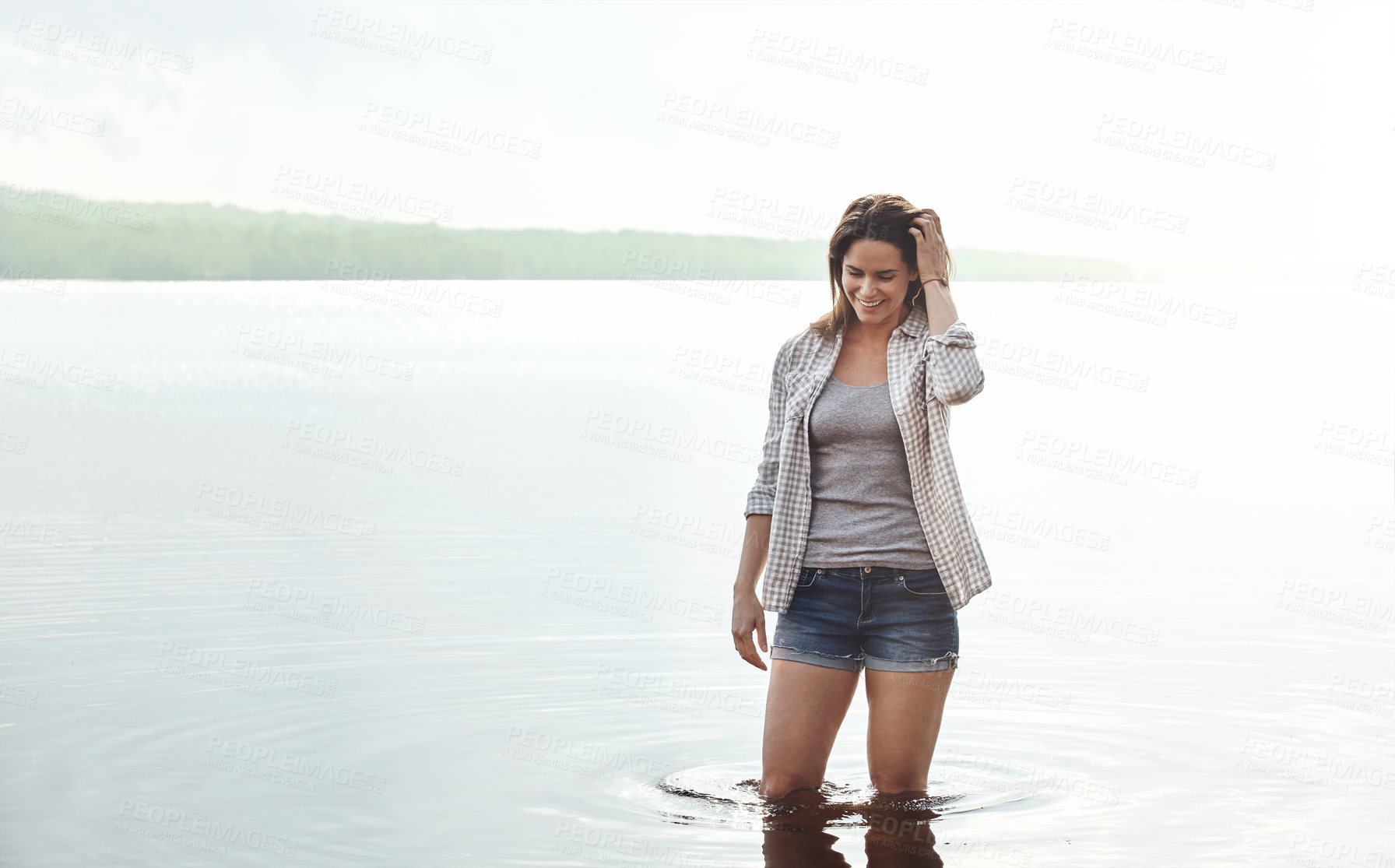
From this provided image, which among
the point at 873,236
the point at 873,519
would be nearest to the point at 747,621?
the point at 873,519

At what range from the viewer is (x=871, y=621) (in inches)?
168

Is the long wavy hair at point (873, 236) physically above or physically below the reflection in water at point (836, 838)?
above

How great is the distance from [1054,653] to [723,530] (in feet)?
13.9

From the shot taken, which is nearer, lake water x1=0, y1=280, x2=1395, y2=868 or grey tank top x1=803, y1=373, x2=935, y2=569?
grey tank top x1=803, y1=373, x2=935, y2=569

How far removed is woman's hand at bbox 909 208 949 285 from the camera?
13.9ft

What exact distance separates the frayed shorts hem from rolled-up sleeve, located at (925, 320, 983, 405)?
676 mm

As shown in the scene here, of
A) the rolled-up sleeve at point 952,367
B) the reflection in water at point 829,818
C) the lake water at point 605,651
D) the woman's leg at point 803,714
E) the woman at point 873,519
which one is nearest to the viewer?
the rolled-up sleeve at point 952,367

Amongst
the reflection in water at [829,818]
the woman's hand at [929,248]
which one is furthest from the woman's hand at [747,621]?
the woman's hand at [929,248]

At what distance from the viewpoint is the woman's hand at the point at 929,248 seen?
167 inches

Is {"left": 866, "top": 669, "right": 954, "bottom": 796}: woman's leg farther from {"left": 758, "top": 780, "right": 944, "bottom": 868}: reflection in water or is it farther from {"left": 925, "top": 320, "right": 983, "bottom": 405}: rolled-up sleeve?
{"left": 925, "top": 320, "right": 983, "bottom": 405}: rolled-up sleeve

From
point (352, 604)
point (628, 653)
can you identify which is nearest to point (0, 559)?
point (352, 604)

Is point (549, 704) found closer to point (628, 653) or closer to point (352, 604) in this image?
point (628, 653)

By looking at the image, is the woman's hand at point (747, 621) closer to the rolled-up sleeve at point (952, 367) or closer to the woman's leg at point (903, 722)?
the woman's leg at point (903, 722)

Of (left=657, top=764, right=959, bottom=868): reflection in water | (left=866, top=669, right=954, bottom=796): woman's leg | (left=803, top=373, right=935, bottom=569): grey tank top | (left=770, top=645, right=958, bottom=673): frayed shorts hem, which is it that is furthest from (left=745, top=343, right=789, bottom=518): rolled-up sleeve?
(left=657, top=764, right=959, bottom=868): reflection in water
